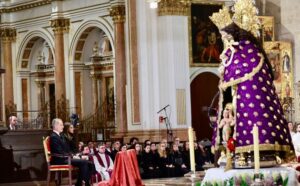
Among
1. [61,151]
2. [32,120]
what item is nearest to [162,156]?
[61,151]

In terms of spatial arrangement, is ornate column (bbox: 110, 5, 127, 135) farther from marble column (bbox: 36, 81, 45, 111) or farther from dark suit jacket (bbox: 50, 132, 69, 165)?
dark suit jacket (bbox: 50, 132, 69, 165)

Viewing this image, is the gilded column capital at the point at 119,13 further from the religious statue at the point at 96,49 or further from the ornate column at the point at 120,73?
the religious statue at the point at 96,49

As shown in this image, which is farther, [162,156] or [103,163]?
[162,156]

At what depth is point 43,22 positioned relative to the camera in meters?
31.2

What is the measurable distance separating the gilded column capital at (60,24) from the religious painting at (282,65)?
7153 millimetres

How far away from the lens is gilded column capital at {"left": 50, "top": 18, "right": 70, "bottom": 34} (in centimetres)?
2986

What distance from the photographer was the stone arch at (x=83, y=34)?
28281 millimetres

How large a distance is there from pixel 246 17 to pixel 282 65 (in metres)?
16.1

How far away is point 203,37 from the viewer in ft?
87.4

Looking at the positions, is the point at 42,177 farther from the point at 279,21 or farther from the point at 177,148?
the point at 279,21

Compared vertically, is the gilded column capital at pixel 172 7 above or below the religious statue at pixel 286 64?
above

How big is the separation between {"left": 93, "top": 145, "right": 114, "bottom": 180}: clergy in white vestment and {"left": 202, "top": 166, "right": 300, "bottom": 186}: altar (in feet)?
27.7

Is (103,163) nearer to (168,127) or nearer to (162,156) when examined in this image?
(162,156)

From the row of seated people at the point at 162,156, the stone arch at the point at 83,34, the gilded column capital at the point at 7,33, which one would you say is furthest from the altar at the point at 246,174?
the gilded column capital at the point at 7,33
